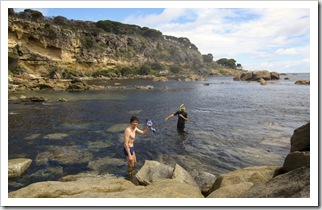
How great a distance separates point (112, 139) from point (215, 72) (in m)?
156

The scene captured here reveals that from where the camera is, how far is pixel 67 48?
81188mm

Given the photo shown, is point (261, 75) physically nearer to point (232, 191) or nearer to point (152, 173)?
point (152, 173)

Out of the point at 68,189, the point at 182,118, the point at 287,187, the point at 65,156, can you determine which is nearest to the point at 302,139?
the point at 287,187

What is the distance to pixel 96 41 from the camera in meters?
102

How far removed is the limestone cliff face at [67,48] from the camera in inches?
2623

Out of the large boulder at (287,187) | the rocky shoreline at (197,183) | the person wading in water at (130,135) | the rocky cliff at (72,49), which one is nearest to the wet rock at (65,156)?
the rocky shoreline at (197,183)

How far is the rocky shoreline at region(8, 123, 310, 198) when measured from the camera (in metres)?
5.52

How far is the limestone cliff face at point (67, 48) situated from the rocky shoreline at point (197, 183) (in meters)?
63.7

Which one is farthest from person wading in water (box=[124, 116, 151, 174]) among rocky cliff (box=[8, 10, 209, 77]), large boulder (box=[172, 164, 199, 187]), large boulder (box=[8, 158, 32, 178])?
rocky cliff (box=[8, 10, 209, 77])

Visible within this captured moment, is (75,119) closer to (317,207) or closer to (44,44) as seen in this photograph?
(317,207)

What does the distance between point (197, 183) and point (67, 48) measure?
81.4 meters

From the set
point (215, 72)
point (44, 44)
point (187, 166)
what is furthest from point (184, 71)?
point (187, 166)

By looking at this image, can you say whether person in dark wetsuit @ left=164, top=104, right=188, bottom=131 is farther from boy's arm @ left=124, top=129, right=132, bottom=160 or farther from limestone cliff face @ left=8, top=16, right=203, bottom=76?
limestone cliff face @ left=8, top=16, right=203, bottom=76

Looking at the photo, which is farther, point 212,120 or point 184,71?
point 184,71
